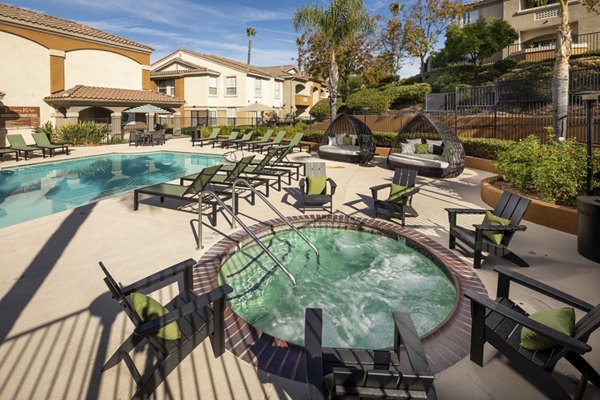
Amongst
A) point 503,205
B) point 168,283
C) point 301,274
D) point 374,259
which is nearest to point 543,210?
point 503,205

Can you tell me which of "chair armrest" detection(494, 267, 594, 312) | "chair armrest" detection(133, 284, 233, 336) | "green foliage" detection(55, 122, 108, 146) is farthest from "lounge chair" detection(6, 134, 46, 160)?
"chair armrest" detection(494, 267, 594, 312)

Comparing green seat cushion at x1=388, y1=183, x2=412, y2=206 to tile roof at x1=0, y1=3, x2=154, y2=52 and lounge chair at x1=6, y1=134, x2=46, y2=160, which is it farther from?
tile roof at x1=0, y1=3, x2=154, y2=52

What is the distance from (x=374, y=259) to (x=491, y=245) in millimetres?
1830

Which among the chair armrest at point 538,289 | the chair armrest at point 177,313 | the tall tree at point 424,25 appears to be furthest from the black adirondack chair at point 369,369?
the tall tree at point 424,25

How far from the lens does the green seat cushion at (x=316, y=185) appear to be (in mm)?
8867

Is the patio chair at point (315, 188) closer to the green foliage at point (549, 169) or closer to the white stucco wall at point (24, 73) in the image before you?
the green foliage at point (549, 169)

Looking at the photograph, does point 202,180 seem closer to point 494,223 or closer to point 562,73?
point 494,223

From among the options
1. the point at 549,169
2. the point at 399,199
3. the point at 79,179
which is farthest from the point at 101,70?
the point at 549,169

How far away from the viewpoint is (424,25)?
37750 millimetres

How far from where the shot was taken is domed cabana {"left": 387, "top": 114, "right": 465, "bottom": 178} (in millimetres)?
12837

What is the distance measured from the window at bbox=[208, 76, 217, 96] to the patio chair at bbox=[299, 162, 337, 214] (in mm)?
32080

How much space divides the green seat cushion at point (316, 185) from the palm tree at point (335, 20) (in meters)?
14.7

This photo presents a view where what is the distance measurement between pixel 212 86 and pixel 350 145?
971 inches

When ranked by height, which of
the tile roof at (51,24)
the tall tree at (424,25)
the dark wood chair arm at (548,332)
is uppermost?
the tall tree at (424,25)
